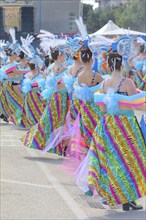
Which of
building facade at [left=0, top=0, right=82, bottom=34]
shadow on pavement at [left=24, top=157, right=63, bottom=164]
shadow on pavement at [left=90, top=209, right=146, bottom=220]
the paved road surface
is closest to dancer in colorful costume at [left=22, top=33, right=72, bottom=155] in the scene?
shadow on pavement at [left=24, top=157, right=63, bottom=164]

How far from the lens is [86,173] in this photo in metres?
6.33

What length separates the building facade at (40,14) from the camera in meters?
54.1

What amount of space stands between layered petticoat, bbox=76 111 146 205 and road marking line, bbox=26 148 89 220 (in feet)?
0.94

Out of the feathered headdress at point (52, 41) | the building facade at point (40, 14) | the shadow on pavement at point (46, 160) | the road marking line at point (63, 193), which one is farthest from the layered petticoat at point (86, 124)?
the building facade at point (40, 14)

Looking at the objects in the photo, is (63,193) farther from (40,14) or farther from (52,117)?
(40,14)

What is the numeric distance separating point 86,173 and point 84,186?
13cm

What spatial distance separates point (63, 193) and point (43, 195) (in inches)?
9.7

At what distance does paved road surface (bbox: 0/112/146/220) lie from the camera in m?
6.37

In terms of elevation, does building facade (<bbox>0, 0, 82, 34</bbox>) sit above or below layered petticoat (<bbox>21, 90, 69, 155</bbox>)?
below

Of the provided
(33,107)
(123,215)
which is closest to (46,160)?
(33,107)

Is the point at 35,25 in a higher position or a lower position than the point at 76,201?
lower

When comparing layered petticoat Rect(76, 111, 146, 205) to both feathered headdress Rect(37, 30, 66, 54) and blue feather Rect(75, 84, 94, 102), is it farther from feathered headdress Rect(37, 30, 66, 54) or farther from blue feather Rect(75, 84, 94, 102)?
feathered headdress Rect(37, 30, 66, 54)

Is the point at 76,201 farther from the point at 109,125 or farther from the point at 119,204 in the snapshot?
the point at 109,125

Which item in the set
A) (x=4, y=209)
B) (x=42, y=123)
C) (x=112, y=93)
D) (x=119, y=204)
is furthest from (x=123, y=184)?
(x=42, y=123)
